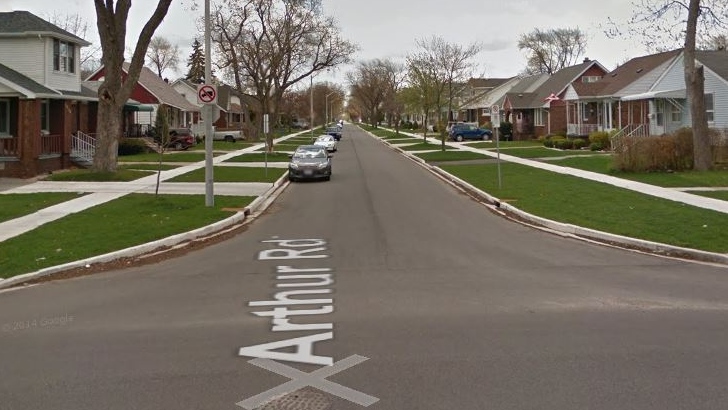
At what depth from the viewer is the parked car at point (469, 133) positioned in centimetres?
5862

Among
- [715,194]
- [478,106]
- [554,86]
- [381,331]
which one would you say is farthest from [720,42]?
[381,331]

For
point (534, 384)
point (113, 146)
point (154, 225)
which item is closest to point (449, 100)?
point (113, 146)

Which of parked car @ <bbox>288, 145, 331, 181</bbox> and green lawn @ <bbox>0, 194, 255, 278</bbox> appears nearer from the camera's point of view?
green lawn @ <bbox>0, 194, 255, 278</bbox>

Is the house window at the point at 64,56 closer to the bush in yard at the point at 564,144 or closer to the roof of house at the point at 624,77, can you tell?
the bush in yard at the point at 564,144

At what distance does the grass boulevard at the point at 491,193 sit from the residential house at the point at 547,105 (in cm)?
2500

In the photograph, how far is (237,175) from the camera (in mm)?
26438

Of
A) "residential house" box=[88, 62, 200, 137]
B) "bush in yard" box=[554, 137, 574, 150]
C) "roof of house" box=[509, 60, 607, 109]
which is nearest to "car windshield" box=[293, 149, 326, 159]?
"residential house" box=[88, 62, 200, 137]

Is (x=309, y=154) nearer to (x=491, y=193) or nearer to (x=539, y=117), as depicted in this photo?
(x=491, y=193)

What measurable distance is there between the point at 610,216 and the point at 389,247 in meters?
5.57

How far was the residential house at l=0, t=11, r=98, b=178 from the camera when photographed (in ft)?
82.0

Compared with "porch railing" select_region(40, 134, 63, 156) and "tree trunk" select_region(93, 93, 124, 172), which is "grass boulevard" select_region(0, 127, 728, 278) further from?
"porch railing" select_region(40, 134, 63, 156)

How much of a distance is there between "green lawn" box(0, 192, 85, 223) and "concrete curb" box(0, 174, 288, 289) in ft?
15.6

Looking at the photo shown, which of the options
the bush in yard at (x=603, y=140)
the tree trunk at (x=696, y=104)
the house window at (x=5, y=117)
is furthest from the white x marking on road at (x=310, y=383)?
the bush in yard at (x=603, y=140)

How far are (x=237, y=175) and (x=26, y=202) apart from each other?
383 inches
